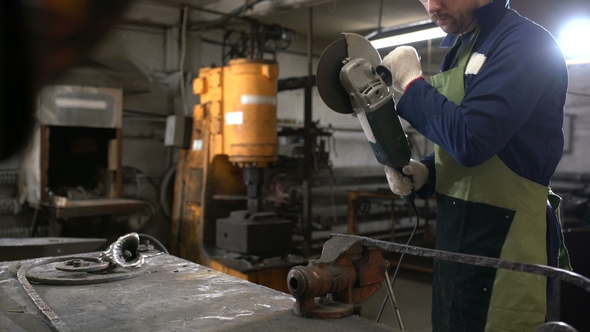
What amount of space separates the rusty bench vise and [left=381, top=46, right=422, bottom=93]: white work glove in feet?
1.28

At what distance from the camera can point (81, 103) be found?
11.1 ft

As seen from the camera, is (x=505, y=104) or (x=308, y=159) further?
(x=308, y=159)

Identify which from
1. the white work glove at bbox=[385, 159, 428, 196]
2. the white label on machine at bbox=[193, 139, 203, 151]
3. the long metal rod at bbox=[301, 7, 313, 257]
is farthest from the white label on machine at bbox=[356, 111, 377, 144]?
the white label on machine at bbox=[193, 139, 203, 151]

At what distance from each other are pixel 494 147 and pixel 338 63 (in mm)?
454

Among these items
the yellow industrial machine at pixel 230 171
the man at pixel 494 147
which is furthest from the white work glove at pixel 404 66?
the yellow industrial machine at pixel 230 171

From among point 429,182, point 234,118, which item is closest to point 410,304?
point 234,118

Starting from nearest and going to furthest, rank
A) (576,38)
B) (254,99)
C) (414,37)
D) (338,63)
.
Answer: (338,63) → (576,38) → (414,37) → (254,99)

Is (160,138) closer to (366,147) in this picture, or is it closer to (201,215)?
(201,215)

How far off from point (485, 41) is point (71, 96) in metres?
2.97

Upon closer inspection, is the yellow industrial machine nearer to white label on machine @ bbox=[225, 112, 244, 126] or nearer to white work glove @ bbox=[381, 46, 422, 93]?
white label on machine @ bbox=[225, 112, 244, 126]

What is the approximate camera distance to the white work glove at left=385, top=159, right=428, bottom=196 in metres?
1.25

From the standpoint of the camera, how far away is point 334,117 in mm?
6746

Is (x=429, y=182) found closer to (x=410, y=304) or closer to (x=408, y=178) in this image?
(x=408, y=178)

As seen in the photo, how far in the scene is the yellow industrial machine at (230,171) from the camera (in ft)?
11.1
